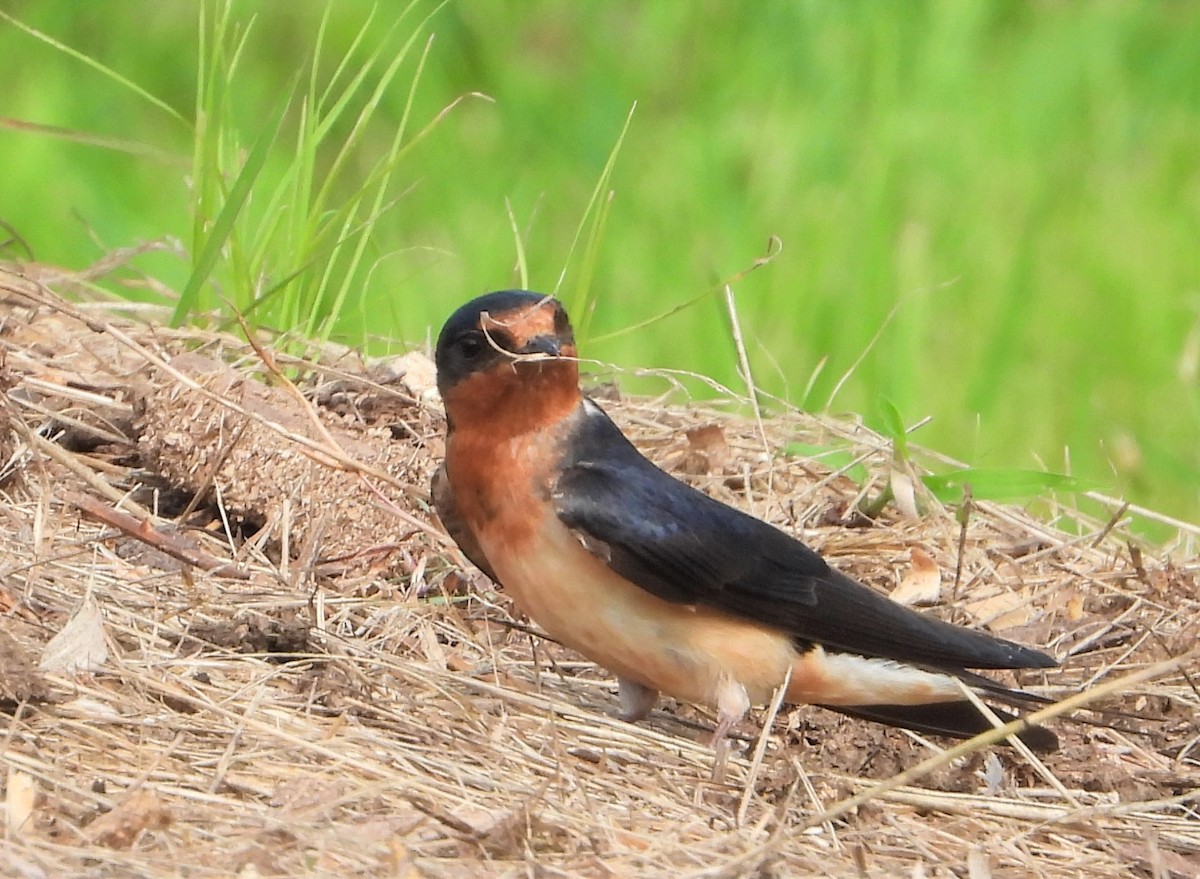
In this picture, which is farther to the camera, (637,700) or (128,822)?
(637,700)

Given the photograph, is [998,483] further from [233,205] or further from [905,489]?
[233,205]

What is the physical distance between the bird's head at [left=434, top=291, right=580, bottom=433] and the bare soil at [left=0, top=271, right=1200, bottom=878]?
0.41m

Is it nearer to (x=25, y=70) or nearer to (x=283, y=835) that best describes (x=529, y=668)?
(x=283, y=835)

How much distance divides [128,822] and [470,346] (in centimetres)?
130

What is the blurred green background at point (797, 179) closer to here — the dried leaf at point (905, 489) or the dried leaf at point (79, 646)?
the dried leaf at point (905, 489)

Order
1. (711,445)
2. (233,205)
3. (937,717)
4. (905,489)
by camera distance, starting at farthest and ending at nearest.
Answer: (711,445), (905,489), (233,205), (937,717)

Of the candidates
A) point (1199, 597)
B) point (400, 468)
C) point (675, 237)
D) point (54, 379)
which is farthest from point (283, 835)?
point (675, 237)

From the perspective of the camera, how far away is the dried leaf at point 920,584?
4.22 meters

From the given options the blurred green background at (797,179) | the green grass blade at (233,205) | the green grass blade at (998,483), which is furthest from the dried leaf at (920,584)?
the blurred green background at (797,179)

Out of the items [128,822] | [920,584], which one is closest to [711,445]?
[920,584]

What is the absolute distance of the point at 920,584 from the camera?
423 centimetres

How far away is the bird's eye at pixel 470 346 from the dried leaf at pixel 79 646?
85cm

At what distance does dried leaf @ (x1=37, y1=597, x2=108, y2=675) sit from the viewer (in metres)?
3.17

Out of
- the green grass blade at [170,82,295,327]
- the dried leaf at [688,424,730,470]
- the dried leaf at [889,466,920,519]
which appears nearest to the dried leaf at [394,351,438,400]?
the green grass blade at [170,82,295,327]
